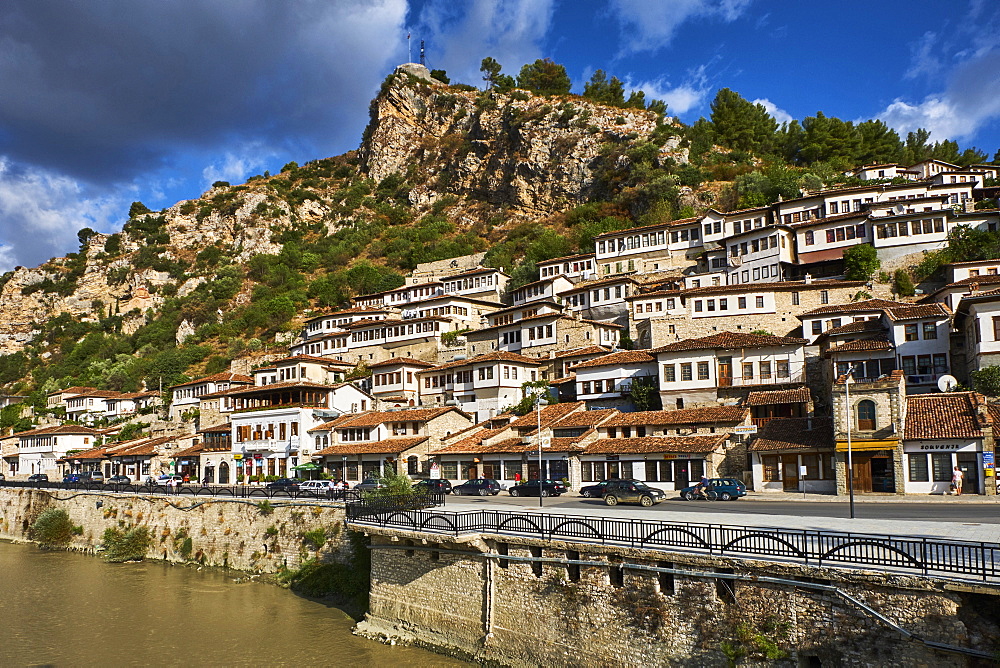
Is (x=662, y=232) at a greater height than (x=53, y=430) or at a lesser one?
greater

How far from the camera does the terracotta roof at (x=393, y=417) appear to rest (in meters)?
55.7

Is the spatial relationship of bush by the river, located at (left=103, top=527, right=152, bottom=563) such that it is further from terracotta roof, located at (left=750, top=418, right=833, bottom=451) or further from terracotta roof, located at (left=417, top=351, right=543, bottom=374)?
terracotta roof, located at (left=750, top=418, right=833, bottom=451)

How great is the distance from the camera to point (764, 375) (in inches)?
1975

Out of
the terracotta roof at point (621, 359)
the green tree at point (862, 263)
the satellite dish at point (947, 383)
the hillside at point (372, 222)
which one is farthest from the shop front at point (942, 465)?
the hillside at point (372, 222)

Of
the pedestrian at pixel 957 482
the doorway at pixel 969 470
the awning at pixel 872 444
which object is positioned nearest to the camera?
the pedestrian at pixel 957 482

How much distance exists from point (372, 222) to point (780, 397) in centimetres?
13160

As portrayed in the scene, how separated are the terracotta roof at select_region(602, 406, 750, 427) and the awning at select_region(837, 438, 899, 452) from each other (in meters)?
7.53

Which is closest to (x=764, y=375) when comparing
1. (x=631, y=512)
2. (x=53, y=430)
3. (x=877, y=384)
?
(x=877, y=384)

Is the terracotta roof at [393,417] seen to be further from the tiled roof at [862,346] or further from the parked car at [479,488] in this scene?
the tiled roof at [862,346]

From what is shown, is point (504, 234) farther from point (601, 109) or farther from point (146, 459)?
point (146, 459)

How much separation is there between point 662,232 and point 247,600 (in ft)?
223

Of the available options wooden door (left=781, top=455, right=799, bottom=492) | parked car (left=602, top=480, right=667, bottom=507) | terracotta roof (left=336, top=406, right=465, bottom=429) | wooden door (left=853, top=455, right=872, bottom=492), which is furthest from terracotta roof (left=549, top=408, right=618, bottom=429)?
wooden door (left=853, top=455, right=872, bottom=492)

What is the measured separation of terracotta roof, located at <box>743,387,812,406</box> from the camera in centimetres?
4519

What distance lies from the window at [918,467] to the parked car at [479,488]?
23108 millimetres
